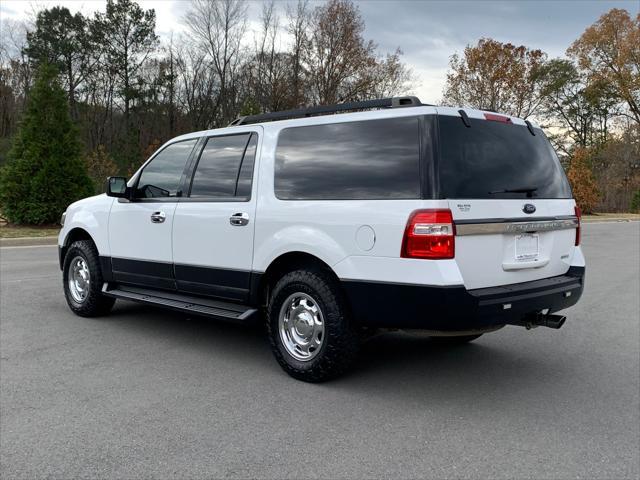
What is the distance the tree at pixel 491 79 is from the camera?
4150cm

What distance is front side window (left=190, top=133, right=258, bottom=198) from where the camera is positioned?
5078mm

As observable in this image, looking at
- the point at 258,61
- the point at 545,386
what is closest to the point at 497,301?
the point at 545,386

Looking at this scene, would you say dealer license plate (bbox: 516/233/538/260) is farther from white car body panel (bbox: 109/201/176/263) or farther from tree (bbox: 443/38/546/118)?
tree (bbox: 443/38/546/118)

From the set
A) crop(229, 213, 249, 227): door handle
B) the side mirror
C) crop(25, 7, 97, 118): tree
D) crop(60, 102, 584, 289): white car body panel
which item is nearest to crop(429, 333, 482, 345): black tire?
crop(60, 102, 584, 289): white car body panel

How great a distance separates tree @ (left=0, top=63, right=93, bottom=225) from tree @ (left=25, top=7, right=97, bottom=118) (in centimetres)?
2473

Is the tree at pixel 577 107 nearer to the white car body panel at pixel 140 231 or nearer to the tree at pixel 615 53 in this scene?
the tree at pixel 615 53

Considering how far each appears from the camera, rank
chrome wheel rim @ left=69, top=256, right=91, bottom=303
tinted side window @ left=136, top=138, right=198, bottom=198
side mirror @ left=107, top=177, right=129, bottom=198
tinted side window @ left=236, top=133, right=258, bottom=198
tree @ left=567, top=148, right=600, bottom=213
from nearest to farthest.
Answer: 1. tinted side window @ left=236, top=133, right=258, bottom=198
2. tinted side window @ left=136, top=138, right=198, bottom=198
3. side mirror @ left=107, top=177, right=129, bottom=198
4. chrome wheel rim @ left=69, top=256, right=91, bottom=303
5. tree @ left=567, top=148, right=600, bottom=213

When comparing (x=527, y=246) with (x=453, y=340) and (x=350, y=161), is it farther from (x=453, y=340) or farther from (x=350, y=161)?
(x=453, y=340)

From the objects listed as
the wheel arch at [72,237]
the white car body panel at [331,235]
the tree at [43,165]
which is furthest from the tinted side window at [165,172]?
the tree at [43,165]

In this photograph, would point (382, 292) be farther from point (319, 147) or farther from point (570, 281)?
point (570, 281)

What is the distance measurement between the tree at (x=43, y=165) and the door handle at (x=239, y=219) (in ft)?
44.6

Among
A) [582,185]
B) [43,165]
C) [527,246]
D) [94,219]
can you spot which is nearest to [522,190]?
[527,246]

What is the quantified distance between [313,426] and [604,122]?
58350 mm

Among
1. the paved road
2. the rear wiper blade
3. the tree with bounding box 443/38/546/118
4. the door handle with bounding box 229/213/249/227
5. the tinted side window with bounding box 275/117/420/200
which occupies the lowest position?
the paved road
